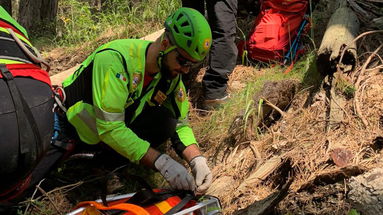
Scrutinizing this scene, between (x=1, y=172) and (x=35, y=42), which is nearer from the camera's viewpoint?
(x=1, y=172)

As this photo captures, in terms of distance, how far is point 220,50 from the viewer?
3607 millimetres

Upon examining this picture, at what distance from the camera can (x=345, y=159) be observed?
89.7 inches

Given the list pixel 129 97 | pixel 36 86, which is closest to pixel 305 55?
pixel 129 97

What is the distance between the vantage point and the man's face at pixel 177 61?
238cm

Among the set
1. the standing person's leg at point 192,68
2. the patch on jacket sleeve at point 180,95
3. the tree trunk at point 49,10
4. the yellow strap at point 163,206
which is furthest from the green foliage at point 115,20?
the yellow strap at point 163,206

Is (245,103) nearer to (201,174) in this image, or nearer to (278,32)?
(278,32)

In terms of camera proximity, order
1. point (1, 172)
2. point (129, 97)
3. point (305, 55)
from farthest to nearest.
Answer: point (305, 55), point (129, 97), point (1, 172)

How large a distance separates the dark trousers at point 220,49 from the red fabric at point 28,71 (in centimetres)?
160

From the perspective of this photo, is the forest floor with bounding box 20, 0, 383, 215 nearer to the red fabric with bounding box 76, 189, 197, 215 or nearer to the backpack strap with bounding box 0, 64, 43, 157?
the red fabric with bounding box 76, 189, 197, 215

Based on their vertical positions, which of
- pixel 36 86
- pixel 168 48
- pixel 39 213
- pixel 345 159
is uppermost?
pixel 168 48

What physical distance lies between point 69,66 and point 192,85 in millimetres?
1721

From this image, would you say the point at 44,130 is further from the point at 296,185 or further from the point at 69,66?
the point at 69,66

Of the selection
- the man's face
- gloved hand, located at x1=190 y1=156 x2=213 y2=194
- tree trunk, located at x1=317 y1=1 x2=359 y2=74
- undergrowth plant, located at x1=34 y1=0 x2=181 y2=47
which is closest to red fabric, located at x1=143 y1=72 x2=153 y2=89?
the man's face

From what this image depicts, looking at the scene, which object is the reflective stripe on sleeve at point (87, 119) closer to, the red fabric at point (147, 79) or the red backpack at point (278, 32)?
the red fabric at point (147, 79)
